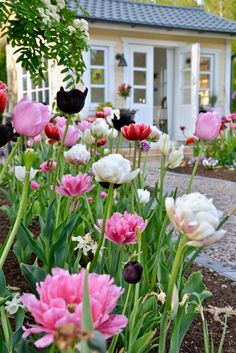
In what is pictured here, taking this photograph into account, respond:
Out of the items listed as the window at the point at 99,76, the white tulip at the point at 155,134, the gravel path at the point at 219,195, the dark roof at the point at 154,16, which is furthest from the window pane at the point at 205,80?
the white tulip at the point at 155,134

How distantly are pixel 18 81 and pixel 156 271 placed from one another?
1078 centimetres

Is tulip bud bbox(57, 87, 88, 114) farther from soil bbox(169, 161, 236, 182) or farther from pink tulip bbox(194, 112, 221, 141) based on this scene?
soil bbox(169, 161, 236, 182)

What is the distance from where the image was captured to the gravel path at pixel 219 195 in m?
2.95

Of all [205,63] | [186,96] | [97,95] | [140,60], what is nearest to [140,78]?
[140,60]

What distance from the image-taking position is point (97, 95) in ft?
32.6

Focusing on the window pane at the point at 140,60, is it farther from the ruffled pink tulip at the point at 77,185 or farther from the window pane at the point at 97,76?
the ruffled pink tulip at the point at 77,185

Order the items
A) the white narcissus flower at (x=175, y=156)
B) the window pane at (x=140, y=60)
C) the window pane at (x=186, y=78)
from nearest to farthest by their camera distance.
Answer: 1. the white narcissus flower at (x=175, y=156)
2. the window pane at (x=140, y=60)
3. the window pane at (x=186, y=78)

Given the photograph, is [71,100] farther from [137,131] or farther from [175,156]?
[175,156]

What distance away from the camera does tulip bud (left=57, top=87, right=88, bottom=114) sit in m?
1.37

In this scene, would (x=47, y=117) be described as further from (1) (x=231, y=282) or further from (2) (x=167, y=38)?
(2) (x=167, y=38)

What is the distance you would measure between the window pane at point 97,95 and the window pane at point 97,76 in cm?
15

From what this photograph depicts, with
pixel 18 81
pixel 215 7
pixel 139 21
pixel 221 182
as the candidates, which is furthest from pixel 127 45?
pixel 215 7

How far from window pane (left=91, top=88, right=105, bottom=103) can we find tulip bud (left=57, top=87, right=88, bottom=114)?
861 centimetres

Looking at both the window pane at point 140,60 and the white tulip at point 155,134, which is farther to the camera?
the window pane at point 140,60
